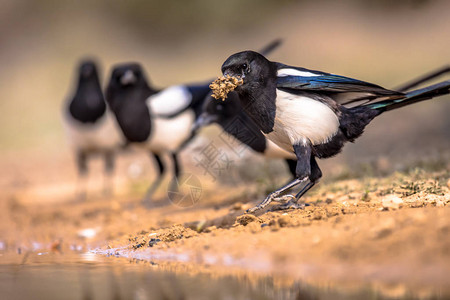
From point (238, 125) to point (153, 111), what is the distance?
1714mm

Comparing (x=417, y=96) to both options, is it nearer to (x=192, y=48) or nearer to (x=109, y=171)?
(x=109, y=171)

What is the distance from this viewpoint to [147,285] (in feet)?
8.97

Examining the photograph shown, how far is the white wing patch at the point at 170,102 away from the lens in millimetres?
6734

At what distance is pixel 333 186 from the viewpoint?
505cm

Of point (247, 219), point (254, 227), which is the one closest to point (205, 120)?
point (247, 219)

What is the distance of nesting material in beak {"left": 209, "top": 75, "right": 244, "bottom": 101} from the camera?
3844 mm

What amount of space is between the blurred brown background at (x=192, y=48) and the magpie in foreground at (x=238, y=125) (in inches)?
107

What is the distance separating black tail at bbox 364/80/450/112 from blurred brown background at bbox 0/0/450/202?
3.52 m

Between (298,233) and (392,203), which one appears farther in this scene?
(392,203)

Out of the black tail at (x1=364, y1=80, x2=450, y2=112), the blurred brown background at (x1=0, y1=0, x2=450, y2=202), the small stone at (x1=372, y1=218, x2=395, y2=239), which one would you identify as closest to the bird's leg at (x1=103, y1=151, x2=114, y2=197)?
the blurred brown background at (x1=0, y1=0, x2=450, y2=202)

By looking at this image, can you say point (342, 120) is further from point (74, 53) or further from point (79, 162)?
point (74, 53)

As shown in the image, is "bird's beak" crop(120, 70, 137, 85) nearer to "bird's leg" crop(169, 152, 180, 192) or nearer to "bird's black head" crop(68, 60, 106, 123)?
"bird's leg" crop(169, 152, 180, 192)

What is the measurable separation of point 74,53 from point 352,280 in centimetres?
1734

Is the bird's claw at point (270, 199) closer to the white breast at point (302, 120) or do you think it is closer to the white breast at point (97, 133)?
the white breast at point (302, 120)
